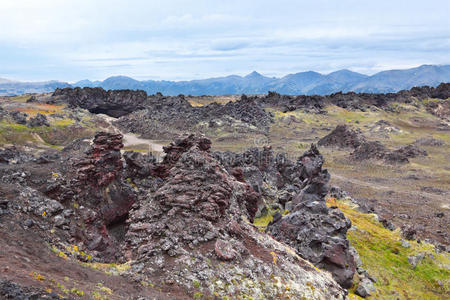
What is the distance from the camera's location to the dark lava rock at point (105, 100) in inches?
5807

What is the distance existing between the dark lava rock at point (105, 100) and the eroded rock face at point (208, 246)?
13243cm

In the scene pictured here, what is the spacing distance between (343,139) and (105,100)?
111 m

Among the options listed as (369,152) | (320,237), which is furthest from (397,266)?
(369,152)

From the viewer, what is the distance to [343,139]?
10362 cm

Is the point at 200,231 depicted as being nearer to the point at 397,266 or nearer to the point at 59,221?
the point at 59,221

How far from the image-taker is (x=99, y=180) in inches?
1032

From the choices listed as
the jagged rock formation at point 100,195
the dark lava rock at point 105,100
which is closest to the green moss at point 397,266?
the jagged rock formation at point 100,195

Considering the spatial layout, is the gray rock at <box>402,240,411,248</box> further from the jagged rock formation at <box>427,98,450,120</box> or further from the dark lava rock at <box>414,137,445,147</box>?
the jagged rock formation at <box>427,98,450,120</box>

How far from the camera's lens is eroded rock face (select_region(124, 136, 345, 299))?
15.3 metres

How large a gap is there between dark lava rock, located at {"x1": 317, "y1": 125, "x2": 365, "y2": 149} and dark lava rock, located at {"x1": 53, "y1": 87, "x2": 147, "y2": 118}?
272 ft

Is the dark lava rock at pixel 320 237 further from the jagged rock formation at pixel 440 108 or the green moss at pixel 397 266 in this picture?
the jagged rock formation at pixel 440 108

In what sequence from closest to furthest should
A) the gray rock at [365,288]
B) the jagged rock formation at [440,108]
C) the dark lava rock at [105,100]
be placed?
the gray rock at [365,288] → the dark lava rock at [105,100] → the jagged rock formation at [440,108]

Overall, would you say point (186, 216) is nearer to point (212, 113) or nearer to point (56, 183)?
point (56, 183)

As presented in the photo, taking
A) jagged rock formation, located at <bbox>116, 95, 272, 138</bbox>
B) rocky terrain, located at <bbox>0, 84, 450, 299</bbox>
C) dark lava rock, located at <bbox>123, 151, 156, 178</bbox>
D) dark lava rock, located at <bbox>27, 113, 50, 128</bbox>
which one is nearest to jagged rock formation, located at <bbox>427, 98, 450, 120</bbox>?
jagged rock formation, located at <bbox>116, 95, 272, 138</bbox>
